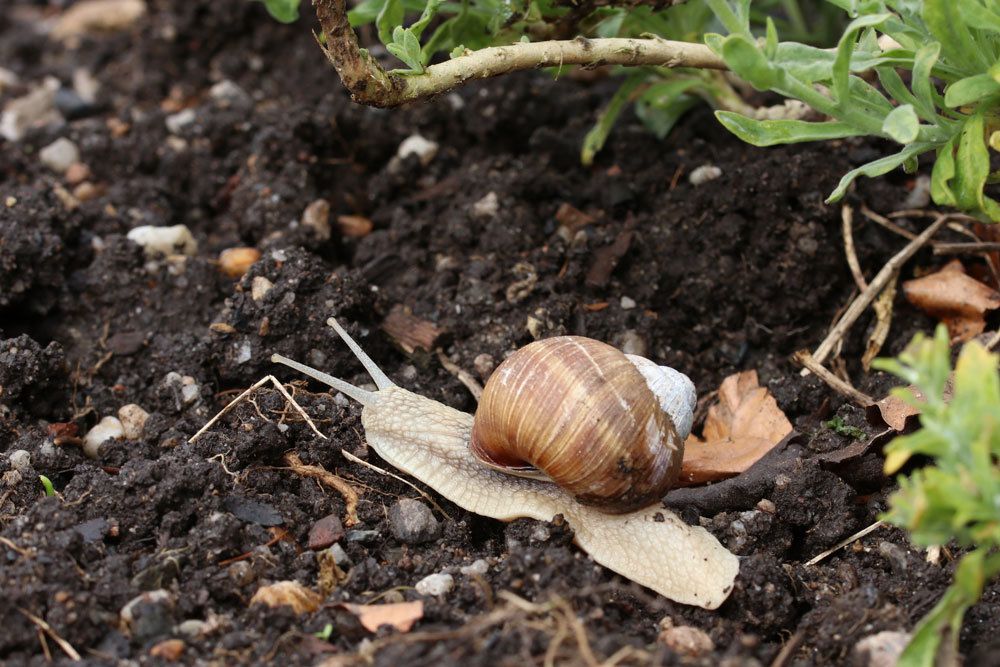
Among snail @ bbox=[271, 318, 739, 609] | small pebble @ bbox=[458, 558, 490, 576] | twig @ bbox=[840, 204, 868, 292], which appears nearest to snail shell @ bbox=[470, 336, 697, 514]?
snail @ bbox=[271, 318, 739, 609]

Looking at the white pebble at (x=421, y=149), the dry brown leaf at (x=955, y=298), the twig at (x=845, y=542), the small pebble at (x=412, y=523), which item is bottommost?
the twig at (x=845, y=542)

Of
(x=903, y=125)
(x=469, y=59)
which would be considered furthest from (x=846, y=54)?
(x=469, y=59)

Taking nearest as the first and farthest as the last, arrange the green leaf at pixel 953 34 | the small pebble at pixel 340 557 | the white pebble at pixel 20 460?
1. the green leaf at pixel 953 34
2. the small pebble at pixel 340 557
3. the white pebble at pixel 20 460

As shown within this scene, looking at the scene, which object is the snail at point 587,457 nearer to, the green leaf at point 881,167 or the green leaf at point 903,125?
the green leaf at point 881,167

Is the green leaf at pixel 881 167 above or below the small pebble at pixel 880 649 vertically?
above

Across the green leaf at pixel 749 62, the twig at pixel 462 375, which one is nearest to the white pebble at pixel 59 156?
the twig at pixel 462 375

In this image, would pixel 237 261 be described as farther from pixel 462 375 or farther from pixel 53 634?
pixel 53 634

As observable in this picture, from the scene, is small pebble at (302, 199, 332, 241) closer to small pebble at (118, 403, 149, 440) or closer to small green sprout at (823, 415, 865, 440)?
small pebble at (118, 403, 149, 440)

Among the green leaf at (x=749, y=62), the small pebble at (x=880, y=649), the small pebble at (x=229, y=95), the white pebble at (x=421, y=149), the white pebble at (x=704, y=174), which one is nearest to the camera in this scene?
the small pebble at (x=880, y=649)
